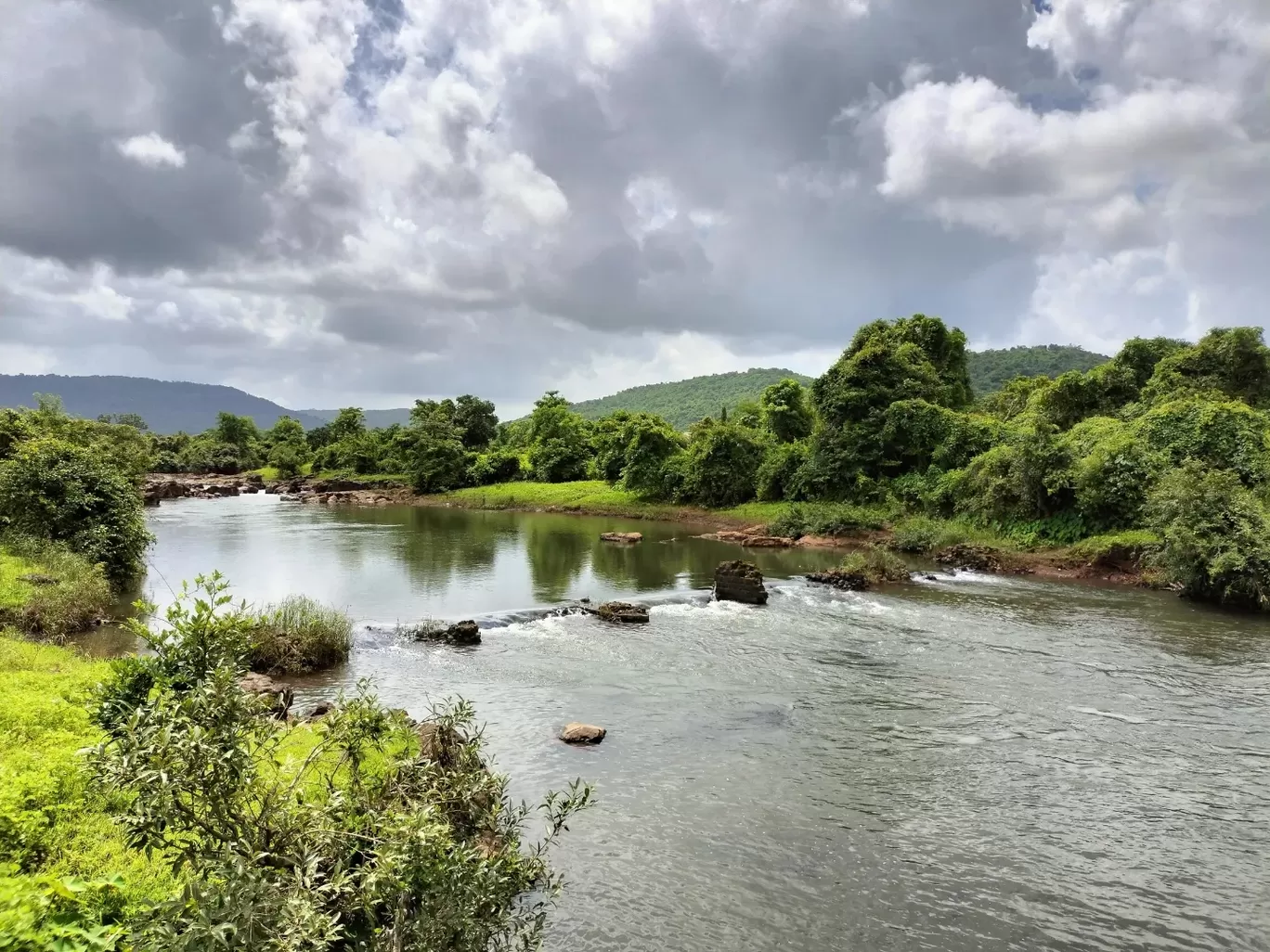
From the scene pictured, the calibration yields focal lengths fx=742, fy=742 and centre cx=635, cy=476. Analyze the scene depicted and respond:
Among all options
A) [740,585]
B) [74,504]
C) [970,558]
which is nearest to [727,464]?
[970,558]

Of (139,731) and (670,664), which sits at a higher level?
(139,731)

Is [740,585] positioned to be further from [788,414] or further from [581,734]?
[788,414]

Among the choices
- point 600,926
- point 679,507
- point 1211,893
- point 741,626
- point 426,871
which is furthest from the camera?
point 679,507

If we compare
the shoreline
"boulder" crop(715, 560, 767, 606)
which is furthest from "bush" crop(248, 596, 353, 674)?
the shoreline

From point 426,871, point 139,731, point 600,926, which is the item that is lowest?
point 600,926

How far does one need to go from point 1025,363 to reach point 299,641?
438 feet

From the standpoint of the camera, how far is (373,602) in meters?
28.8

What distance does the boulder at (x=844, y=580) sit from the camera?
1283 inches

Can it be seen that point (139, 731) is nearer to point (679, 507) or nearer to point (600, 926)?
point (600, 926)

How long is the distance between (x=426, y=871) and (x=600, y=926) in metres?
4.50

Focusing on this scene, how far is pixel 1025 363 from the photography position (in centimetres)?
12738

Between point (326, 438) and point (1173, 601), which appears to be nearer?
point (1173, 601)

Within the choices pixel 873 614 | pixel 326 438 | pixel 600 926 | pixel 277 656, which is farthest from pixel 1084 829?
pixel 326 438

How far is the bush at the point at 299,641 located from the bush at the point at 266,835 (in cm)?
1301
